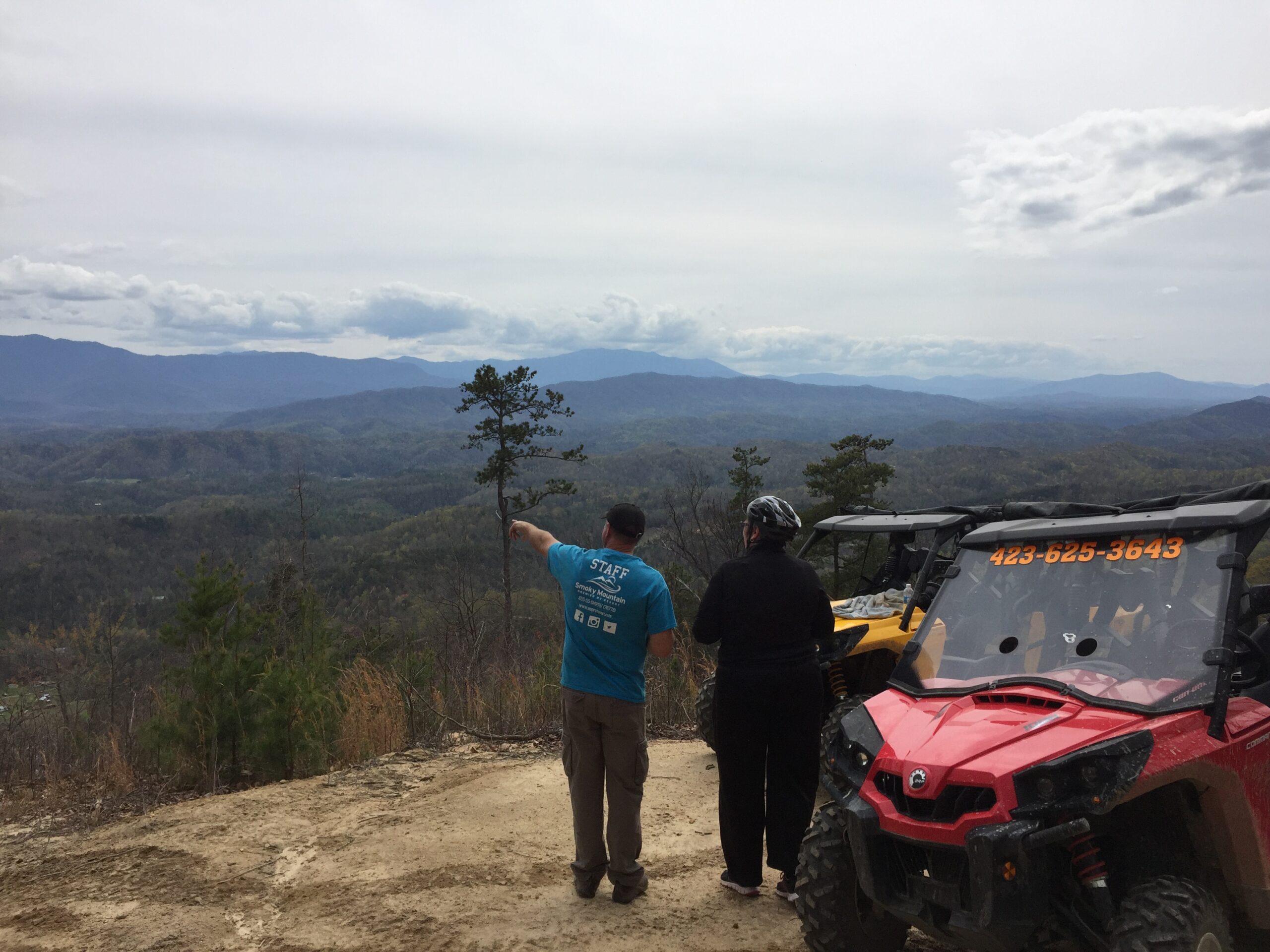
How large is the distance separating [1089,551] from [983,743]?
127 centimetres

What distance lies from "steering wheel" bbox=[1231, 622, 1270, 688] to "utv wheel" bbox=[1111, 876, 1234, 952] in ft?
3.13

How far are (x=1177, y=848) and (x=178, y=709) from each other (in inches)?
298

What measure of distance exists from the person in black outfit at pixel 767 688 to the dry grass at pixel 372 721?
4.13 meters

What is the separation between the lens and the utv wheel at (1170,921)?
2779mm

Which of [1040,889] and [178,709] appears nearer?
[1040,889]

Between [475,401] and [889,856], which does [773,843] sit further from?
[475,401]

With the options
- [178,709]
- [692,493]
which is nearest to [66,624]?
[692,493]

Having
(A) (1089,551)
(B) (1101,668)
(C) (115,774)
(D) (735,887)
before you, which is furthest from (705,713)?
(C) (115,774)

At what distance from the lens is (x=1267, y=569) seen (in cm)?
1722

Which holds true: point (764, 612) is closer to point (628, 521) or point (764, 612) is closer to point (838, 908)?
point (628, 521)

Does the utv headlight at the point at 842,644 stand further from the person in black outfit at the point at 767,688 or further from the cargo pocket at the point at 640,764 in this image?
the cargo pocket at the point at 640,764

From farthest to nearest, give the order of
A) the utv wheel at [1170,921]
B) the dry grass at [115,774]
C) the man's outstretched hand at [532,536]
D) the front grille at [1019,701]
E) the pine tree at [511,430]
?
the pine tree at [511,430] < the dry grass at [115,774] < the man's outstretched hand at [532,536] < the front grille at [1019,701] < the utv wheel at [1170,921]

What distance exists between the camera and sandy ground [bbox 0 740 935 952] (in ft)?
14.2

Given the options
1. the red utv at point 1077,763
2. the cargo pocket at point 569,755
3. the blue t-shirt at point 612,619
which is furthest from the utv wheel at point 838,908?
the cargo pocket at point 569,755
